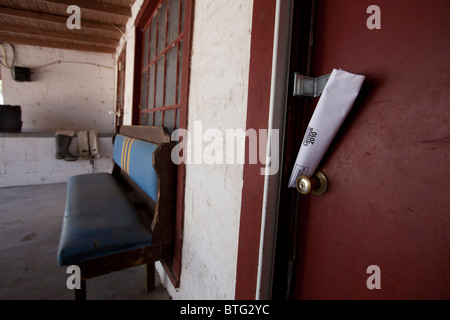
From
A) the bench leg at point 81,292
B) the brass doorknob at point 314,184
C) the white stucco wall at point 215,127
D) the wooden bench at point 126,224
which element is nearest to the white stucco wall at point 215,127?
the white stucco wall at point 215,127

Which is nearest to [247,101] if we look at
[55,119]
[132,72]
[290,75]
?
[290,75]

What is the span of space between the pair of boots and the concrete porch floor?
1803 mm

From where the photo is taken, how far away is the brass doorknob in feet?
2.24

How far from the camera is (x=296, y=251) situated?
80 centimetres

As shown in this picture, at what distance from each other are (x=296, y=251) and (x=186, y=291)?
3.04 feet

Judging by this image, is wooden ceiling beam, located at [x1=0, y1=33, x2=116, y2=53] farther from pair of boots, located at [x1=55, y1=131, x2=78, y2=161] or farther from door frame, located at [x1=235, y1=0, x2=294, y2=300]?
door frame, located at [x1=235, y1=0, x2=294, y2=300]

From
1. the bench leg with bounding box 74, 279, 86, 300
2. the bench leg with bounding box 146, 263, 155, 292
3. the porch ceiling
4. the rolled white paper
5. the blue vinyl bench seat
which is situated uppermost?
the porch ceiling

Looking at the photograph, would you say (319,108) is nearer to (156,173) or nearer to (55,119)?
(156,173)

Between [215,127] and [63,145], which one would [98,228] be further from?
[63,145]

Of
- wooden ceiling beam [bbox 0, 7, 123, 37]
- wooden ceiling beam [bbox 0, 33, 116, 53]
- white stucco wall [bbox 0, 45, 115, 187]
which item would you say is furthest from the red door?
wooden ceiling beam [bbox 0, 33, 116, 53]

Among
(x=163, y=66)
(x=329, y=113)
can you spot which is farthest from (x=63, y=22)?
(x=329, y=113)

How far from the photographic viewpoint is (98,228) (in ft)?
4.47

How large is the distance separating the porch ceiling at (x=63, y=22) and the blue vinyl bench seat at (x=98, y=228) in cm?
287
